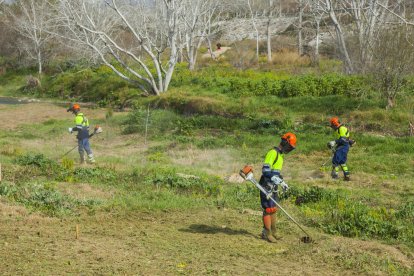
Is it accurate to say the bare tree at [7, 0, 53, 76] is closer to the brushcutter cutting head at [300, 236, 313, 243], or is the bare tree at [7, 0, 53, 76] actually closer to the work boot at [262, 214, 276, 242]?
the work boot at [262, 214, 276, 242]

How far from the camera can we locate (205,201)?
11.5 metres

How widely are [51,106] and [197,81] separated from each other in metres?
9.86

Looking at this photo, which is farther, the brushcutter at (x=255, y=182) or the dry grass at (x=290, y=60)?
the dry grass at (x=290, y=60)

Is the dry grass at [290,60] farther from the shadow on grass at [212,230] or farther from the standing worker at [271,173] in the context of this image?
the standing worker at [271,173]

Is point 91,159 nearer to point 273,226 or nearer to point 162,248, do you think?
point 162,248

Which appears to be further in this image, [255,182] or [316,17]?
[316,17]

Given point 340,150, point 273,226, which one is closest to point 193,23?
point 340,150

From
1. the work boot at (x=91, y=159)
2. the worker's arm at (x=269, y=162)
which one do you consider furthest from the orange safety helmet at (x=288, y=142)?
the work boot at (x=91, y=159)

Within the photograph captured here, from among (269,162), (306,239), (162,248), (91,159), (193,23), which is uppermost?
(193,23)

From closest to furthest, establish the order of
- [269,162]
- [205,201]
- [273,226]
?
[269,162] → [273,226] → [205,201]

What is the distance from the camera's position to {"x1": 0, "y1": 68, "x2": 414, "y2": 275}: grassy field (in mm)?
7770

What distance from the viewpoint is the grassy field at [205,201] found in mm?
7770

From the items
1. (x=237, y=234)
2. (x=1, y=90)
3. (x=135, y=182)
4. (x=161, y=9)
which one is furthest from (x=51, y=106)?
(x=237, y=234)

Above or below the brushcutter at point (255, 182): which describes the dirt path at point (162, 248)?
below
